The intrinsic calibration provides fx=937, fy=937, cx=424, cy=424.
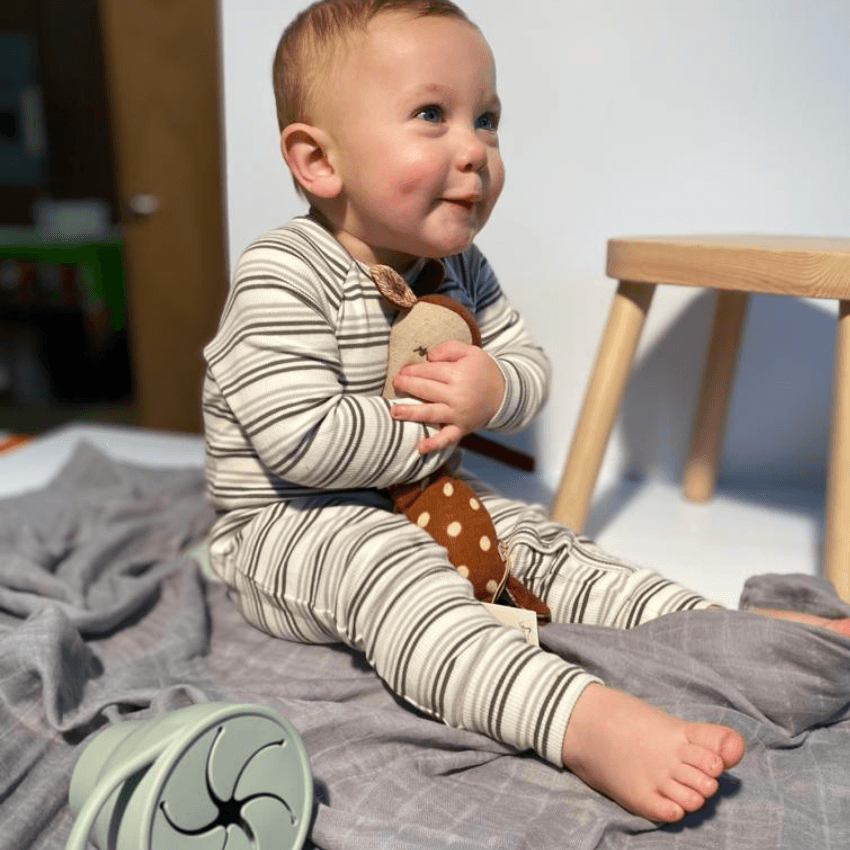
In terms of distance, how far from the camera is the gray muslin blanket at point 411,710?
1.62 feet

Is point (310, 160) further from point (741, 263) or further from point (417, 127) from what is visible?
point (741, 263)

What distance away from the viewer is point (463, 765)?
546 mm

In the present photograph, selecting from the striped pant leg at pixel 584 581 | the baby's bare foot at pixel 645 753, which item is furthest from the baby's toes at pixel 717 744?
the striped pant leg at pixel 584 581

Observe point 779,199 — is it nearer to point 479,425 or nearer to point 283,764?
point 479,425

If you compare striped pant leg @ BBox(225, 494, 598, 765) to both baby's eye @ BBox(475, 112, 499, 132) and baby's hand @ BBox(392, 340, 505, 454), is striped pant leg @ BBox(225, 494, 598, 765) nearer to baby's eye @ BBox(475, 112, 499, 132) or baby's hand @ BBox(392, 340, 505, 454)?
baby's hand @ BBox(392, 340, 505, 454)

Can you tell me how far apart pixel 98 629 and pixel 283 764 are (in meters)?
0.30

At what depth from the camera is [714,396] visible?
961mm

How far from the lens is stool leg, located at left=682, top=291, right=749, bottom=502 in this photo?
937 mm

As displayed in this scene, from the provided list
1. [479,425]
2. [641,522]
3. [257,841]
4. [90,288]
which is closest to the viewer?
[257,841]

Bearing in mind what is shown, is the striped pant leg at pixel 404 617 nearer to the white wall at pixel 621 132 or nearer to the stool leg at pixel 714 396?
the white wall at pixel 621 132

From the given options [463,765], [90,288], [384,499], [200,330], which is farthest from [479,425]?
[90,288]

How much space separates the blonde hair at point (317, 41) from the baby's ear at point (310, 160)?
1 cm

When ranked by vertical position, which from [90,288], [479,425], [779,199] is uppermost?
[779,199]

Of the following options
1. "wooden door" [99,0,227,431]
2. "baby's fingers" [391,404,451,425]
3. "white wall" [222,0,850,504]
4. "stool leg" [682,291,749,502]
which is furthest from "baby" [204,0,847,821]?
"wooden door" [99,0,227,431]
